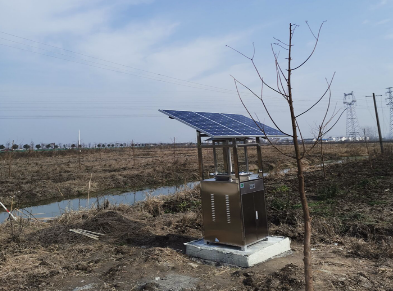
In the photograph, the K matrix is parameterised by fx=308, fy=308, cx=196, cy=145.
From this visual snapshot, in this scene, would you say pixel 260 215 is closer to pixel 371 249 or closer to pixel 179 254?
pixel 179 254

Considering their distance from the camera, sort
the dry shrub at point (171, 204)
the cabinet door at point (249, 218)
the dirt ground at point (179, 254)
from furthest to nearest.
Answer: the dry shrub at point (171, 204), the cabinet door at point (249, 218), the dirt ground at point (179, 254)

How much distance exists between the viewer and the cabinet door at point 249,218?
184 inches

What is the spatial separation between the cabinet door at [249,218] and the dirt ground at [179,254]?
0.45 m

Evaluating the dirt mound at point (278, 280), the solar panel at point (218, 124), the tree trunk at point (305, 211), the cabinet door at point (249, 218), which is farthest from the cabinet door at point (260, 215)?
the tree trunk at point (305, 211)

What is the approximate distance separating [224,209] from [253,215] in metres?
0.48

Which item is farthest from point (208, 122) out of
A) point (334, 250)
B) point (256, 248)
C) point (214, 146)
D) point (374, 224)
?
point (374, 224)

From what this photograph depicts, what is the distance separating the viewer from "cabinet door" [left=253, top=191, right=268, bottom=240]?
4.94 meters

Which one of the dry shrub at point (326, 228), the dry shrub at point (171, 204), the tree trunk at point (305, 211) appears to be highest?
the tree trunk at point (305, 211)

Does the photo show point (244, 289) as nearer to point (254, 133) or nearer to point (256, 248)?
point (256, 248)

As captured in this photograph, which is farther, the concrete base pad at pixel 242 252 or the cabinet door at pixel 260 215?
the cabinet door at pixel 260 215

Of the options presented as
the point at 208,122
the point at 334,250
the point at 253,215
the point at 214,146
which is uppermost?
the point at 208,122

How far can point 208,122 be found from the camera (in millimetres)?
5047

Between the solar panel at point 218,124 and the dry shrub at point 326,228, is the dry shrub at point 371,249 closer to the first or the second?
the dry shrub at point 326,228

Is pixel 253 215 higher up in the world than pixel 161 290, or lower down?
higher up
